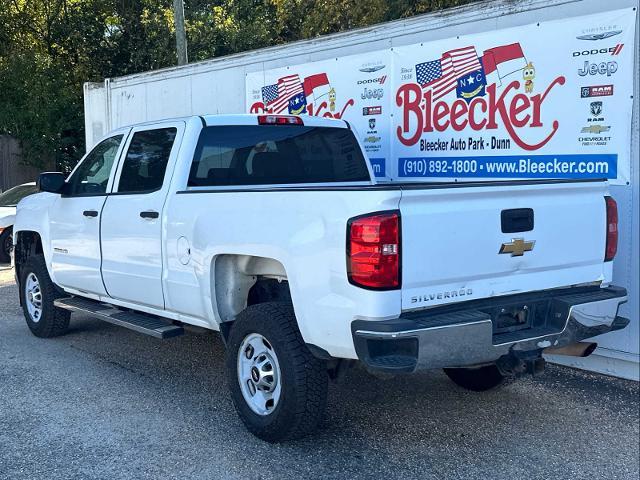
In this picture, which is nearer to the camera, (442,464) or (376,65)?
(442,464)

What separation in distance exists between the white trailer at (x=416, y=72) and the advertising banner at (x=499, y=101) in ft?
0.11

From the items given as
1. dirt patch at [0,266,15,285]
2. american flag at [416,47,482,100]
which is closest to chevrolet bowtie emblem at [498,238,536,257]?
american flag at [416,47,482,100]

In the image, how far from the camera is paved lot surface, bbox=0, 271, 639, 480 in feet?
13.4

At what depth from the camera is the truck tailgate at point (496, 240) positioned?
3.62 meters

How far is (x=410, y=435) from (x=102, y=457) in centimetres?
189

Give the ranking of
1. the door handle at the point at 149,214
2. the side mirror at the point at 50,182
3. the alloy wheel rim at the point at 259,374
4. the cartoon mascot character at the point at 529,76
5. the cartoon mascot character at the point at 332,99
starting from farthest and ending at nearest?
the cartoon mascot character at the point at 332,99 < the side mirror at the point at 50,182 < the cartoon mascot character at the point at 529,76 < the door handle at the point at 149,214 < the alloy wheel rim at the point at 259,374

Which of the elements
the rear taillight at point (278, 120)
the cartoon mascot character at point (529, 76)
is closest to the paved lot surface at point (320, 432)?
the rear taillight at point (278, 120)

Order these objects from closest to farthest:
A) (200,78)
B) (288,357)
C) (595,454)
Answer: (288,357) → (595,454) → (200,78)

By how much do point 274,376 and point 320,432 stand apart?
0.59 meters

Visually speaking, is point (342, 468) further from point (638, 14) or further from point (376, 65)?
point (376, 65)

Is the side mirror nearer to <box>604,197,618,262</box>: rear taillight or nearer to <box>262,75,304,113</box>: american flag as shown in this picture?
<box>262,75,304,113</box>: american flag

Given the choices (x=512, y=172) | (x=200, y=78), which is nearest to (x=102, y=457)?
(x=512, y=172)

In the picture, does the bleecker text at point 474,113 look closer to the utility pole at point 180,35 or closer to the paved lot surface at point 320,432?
the paved lot surface at point 320,432

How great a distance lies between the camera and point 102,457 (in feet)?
13.8
